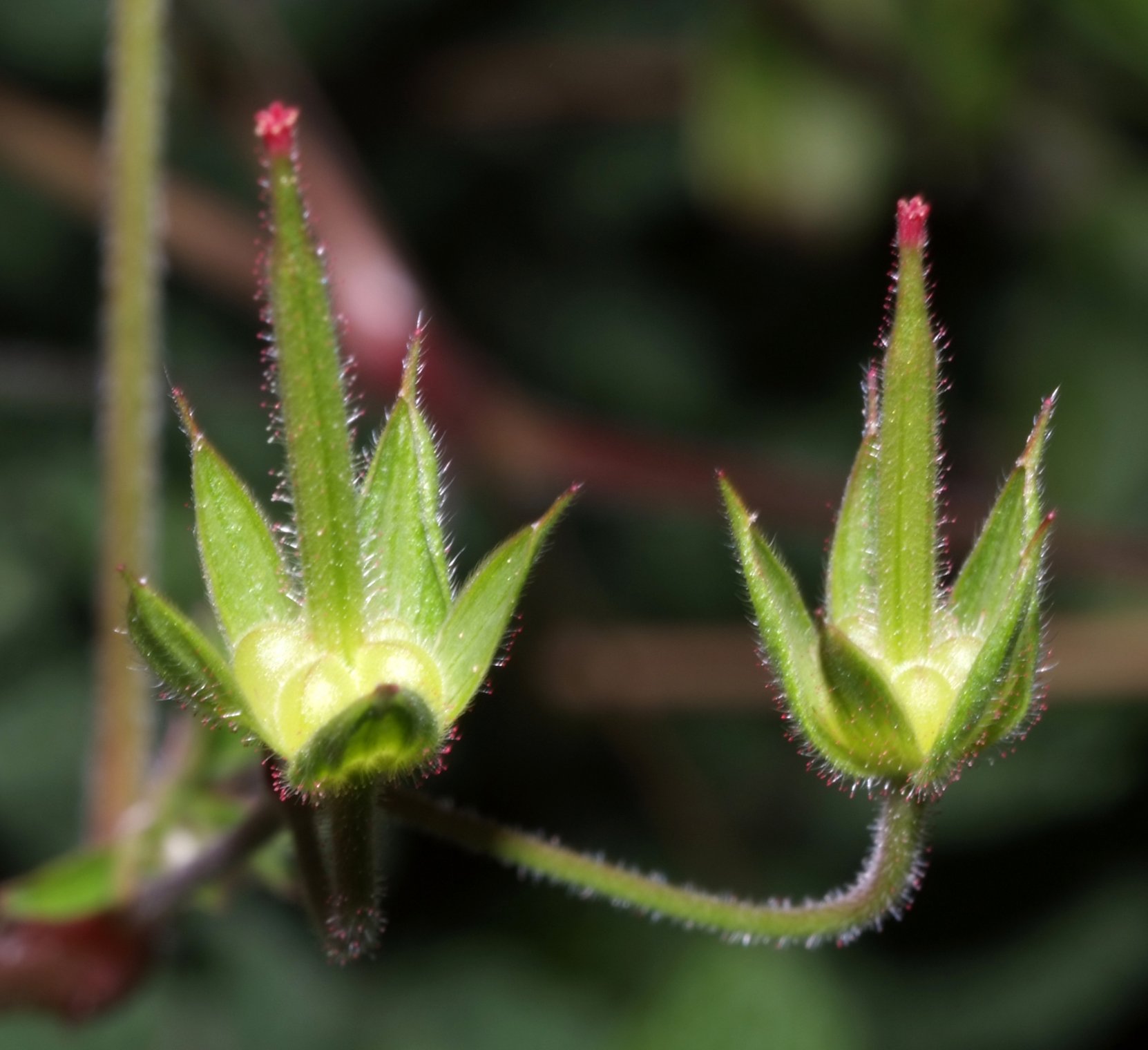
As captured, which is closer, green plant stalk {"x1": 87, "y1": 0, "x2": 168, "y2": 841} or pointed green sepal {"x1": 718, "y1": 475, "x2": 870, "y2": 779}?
pointed green sepal {"x1": 718, "y1": 475, "x2": 870, "y2": 779}

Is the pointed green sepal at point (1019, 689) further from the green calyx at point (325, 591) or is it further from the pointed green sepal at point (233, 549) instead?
the pointed green sepal at point (233, 549)

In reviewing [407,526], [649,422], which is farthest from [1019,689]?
[649,422]

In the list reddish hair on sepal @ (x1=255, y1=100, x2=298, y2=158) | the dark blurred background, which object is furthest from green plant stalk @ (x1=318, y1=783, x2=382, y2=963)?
the dark blurred background

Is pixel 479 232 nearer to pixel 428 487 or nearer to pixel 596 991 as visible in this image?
pixel 596 991

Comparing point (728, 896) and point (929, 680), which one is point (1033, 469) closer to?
point (929, 680)

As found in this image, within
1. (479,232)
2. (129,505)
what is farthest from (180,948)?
(479,232)

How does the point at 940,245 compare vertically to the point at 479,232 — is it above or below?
below

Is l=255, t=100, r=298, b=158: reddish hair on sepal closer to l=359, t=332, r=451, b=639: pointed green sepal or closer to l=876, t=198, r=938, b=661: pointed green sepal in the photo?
l=359, t=332, r=451, b=639: pointed green sepal
